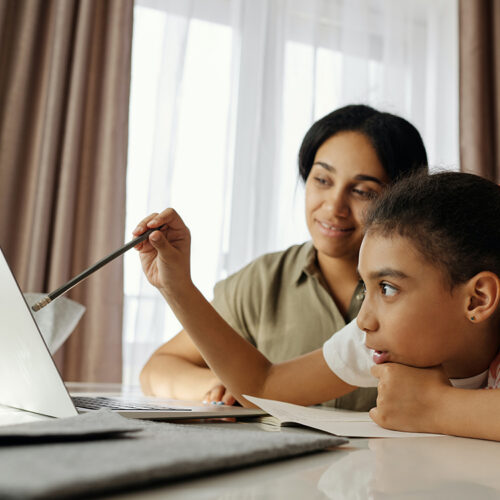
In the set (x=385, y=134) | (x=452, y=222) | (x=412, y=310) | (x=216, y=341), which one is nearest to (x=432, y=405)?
(x=412, y=310)

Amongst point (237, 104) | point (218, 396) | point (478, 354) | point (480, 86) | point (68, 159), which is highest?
point (480, 86)

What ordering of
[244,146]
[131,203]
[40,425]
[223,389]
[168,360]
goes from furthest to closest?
[244,146] → [131,203] → [168,360] → [223,389] → [40,425]

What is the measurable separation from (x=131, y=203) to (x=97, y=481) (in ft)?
6.41

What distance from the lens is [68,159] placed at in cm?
197

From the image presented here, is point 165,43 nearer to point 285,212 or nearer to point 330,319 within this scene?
point 285,212

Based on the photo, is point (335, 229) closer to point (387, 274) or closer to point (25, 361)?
point (387, 274)

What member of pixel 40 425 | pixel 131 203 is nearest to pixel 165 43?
pixel 131 203

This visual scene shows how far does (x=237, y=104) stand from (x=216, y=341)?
1.57m

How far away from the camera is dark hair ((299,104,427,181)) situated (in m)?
1.26

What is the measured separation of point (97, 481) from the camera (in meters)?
0.24

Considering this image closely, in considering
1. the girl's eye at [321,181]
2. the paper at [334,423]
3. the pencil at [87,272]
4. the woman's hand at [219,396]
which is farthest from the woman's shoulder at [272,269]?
the paper at [334,423]

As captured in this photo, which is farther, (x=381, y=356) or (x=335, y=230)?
(x=335, y=230)

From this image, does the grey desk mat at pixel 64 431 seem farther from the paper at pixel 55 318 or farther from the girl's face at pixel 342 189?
the girl's face at pixel 342 189

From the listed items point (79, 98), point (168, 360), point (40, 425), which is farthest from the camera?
point (79, 98)
